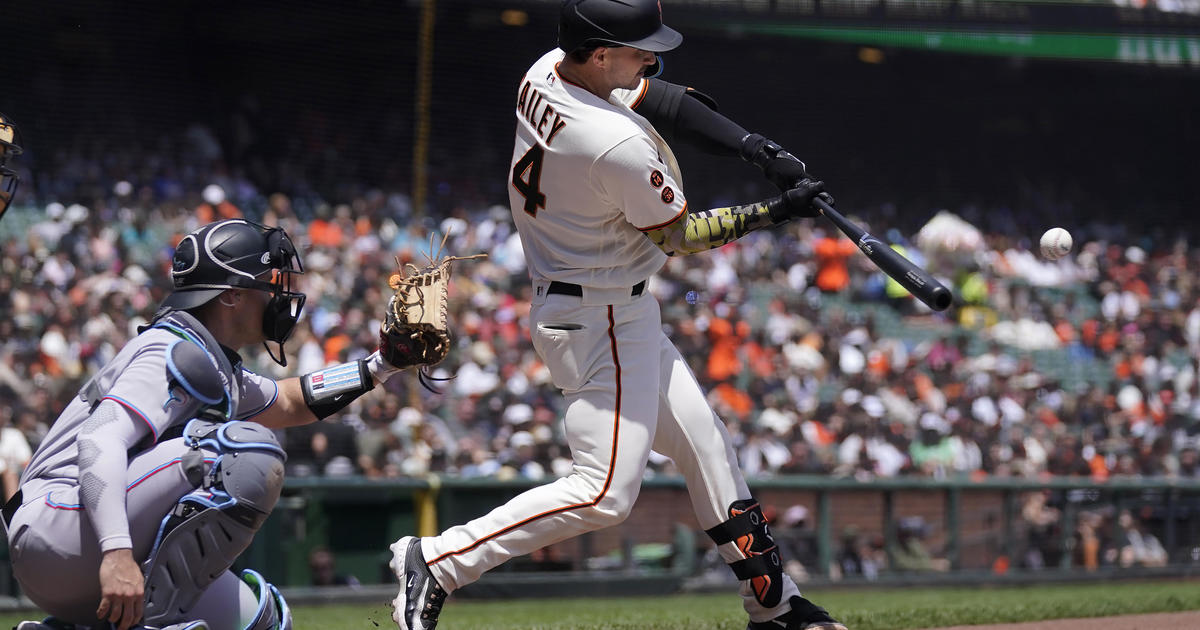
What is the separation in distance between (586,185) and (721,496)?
33.5 inches

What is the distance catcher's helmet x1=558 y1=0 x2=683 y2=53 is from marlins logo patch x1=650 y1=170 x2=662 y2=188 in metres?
0.31

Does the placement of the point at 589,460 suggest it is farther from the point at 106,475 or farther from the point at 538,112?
the point at 106,475

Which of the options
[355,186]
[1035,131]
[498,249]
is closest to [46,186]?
[355,186]

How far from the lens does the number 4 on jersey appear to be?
326 cm

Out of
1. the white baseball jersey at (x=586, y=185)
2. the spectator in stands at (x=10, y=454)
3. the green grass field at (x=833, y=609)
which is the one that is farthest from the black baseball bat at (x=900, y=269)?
the spectator in stands at (x=10, y=454)

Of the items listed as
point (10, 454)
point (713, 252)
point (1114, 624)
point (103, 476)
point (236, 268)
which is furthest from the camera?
point (713, 252)

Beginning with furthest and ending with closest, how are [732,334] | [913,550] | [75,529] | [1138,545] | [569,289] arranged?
[732,334]
[1138,545]
[913,550]
[569,289]
[75,529]

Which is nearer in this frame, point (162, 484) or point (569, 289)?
point (162, 484)

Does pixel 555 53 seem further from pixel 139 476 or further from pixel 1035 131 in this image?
pixel 1035 131

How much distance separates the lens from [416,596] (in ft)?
10.5

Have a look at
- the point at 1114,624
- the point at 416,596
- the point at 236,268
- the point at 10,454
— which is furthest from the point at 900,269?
the point at 10,454

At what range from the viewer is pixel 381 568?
27.2 ft

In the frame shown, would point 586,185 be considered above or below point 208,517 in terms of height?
above

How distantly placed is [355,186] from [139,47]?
3052 mm
